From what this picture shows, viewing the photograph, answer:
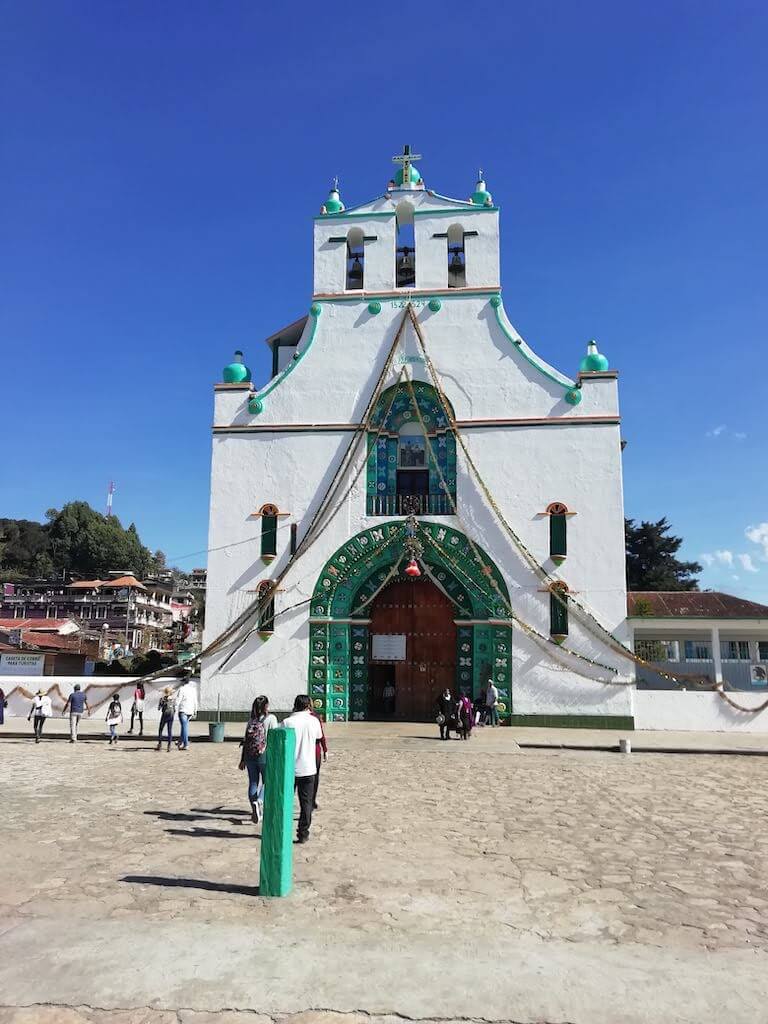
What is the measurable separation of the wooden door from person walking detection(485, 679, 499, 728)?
114 centimetres

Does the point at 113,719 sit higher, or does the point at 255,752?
the point at 255,752

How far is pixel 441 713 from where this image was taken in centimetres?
1642

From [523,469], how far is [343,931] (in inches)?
604

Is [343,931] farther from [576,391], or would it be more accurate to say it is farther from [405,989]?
[576,391]

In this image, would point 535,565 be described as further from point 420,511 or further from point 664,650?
point 664,650

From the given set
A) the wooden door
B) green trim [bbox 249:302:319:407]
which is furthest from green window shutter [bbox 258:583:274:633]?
green trim [bbox 249:302:319:407]

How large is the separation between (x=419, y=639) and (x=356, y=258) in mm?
11107

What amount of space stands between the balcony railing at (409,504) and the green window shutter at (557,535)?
2644 mm

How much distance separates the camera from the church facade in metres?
18.8

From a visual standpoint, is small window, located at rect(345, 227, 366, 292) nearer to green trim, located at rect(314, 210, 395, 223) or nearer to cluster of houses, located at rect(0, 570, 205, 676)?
green trim, located at rect(314, 210, 395, 223)

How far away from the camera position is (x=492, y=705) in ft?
60.5

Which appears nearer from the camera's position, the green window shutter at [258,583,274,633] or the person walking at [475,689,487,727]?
the person walking at [475,689,487,727]

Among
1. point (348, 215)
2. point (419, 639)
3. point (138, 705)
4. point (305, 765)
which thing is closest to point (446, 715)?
point (419, 639)

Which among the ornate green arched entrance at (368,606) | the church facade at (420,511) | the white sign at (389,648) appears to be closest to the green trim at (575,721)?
the church facade at (420,511)
